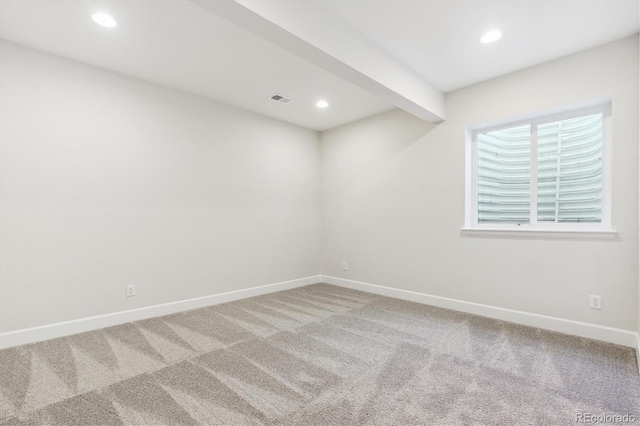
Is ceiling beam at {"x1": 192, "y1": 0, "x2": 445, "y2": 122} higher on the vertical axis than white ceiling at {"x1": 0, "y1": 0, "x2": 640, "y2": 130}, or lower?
lower

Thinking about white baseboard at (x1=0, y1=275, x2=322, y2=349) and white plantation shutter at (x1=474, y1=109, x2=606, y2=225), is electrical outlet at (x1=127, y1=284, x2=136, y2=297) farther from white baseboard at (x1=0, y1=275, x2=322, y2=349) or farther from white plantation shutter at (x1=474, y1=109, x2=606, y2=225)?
white plantation shutter at (x1=474, y1=109, x2=606, y2=225)

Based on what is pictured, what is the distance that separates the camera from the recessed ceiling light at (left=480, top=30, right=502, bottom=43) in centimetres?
247

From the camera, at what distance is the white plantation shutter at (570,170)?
2.81 metres

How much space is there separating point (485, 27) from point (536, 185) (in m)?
1.69

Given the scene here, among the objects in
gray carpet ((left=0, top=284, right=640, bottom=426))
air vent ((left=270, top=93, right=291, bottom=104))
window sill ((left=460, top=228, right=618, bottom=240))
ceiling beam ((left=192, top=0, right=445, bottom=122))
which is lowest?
gray carpet ((left=0, top=284, right=640, bottom=426))

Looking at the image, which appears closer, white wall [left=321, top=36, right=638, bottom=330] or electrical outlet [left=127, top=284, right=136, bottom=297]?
white wall [left=321, top=36, right=638, bottom=330]

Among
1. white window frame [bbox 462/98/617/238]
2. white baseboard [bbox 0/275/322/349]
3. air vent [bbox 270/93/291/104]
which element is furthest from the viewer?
air vent [bbox 270/93/291/104]

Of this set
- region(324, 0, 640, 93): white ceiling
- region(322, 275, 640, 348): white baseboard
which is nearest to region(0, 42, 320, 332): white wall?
region(322, 275, 640, 348): white baseboard

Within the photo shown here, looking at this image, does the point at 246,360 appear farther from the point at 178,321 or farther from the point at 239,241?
the point at 239,241

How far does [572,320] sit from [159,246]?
423 centimetres

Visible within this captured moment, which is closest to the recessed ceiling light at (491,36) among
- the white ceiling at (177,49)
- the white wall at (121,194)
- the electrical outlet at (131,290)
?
the white ceiling at (177,49)

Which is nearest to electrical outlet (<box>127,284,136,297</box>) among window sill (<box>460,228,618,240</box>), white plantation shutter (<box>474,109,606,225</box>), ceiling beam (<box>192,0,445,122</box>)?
ceiling beam (<box>192,0,445,122</box>)

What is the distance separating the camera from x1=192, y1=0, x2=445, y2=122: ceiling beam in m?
1.79

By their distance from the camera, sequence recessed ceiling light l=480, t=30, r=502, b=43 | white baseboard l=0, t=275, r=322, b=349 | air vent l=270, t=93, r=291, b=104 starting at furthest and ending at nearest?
air vent l=270, t=93, r=291, b=104, white baseboard l=0, t=275, r=322, b=349, recessed ceiling light l=480, t=30, r=502, b=43
